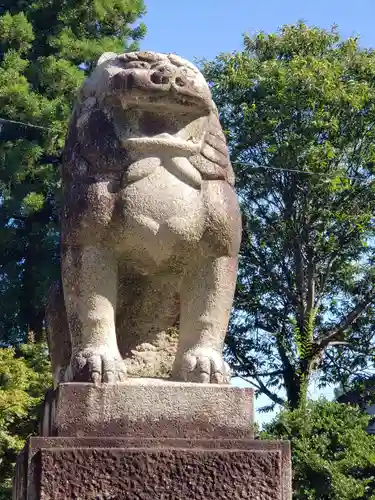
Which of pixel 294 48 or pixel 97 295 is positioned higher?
pixel 294 48

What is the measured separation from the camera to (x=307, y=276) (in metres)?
18.6

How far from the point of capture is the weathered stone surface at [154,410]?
4113mm

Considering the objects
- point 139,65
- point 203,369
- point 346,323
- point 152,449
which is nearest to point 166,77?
point 139,65

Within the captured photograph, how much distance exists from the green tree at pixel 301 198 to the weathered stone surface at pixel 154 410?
13090 millimetres

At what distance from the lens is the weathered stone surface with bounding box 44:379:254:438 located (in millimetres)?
4113

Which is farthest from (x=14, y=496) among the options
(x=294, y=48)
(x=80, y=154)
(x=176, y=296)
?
(x=294, y=48)

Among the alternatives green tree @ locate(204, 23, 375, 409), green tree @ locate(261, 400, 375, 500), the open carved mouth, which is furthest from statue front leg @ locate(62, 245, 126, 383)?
green tree @ locate(204, 23, 375, 409)

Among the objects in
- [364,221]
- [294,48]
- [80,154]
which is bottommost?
[80,154]

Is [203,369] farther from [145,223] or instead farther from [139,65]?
[139,65]

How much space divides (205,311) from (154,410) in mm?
565

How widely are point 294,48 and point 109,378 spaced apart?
51.7 ft

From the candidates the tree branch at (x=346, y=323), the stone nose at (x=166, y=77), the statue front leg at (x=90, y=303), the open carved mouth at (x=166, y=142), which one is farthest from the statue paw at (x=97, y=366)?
the tree branch at (x=346, y=323)

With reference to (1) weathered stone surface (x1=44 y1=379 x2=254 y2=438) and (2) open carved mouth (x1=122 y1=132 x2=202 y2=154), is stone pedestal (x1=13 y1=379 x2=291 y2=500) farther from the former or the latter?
(2) open carved mouth (x1=122 y1=132 x2=202 y2=154)

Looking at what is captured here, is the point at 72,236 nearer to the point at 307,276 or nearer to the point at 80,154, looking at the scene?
the point at 80,154
